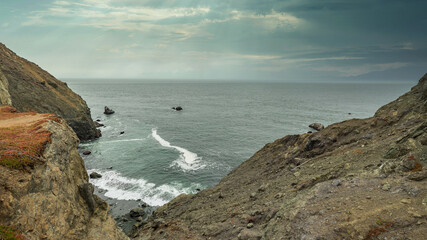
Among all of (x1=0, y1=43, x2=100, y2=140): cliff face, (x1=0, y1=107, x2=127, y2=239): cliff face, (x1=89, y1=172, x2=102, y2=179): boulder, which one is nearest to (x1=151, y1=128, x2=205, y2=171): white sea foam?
(x1=89, y1=172, x2=102, y2=179): boulder

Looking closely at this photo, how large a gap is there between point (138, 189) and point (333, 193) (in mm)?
38360

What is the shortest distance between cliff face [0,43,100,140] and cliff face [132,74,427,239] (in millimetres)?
58177

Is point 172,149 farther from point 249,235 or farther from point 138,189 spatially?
point 249,235

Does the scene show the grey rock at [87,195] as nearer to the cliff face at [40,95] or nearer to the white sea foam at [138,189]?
the white sea foam at [138,189]

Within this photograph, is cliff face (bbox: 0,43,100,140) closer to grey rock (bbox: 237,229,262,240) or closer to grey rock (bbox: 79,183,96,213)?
grey rock (bbox: 79,183,96,213)

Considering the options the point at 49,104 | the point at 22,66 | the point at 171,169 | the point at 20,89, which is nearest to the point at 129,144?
the point at 171,169

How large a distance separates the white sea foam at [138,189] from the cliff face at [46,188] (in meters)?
18.8

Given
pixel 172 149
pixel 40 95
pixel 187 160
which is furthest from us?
pixel 40 95

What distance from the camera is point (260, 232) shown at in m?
17.8

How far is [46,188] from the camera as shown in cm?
1741

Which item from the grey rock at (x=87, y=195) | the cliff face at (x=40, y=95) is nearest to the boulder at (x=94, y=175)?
the grey rock at (x=87, y=195)

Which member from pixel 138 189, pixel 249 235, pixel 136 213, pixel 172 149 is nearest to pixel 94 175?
pixel 138 189

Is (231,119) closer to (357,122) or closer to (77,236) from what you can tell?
(357,122)

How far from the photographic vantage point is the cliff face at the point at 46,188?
48.8 ft
